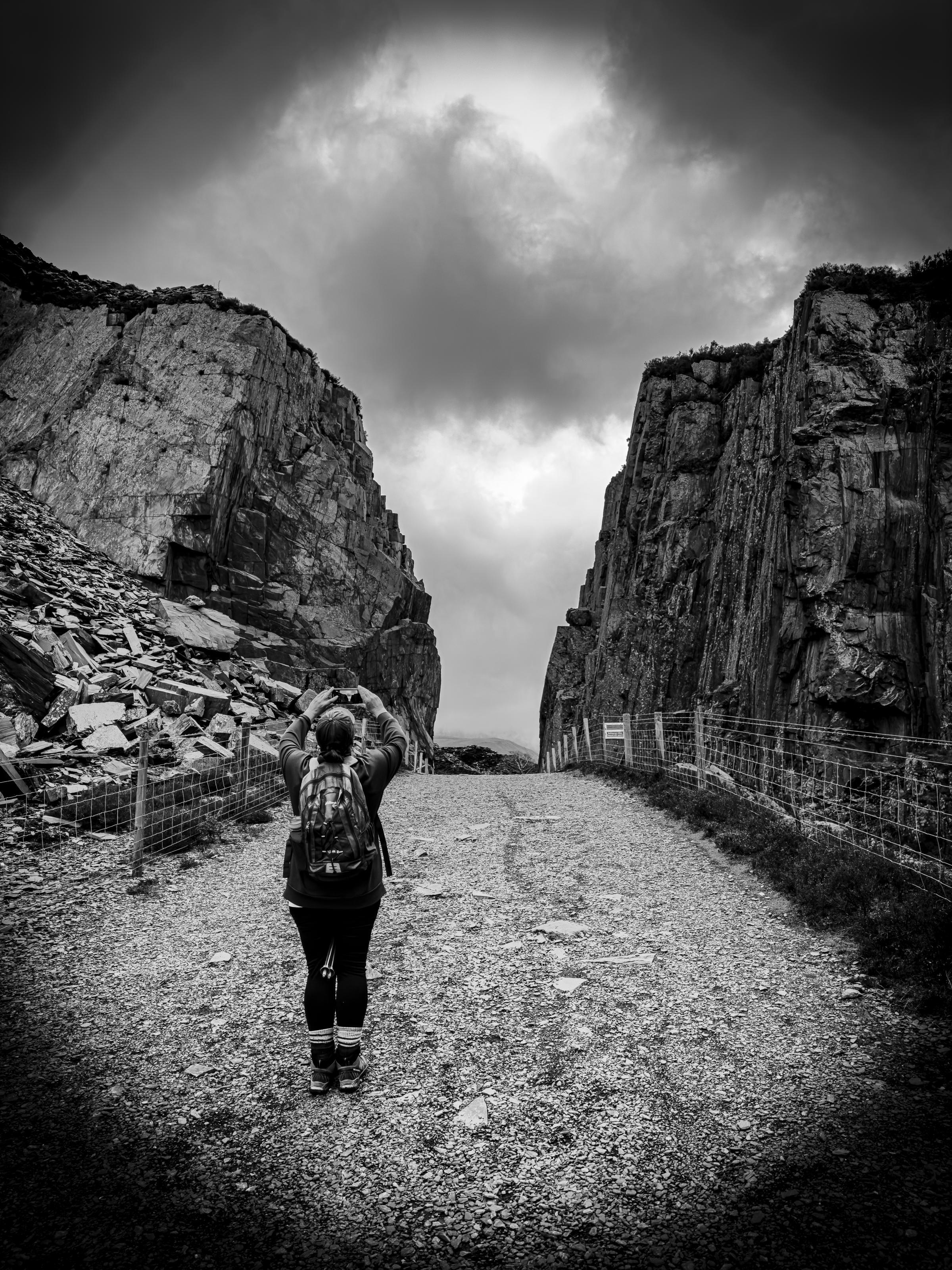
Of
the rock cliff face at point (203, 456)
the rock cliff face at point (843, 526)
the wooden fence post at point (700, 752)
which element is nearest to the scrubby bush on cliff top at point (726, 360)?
the rock cliff face at point (843, 526)

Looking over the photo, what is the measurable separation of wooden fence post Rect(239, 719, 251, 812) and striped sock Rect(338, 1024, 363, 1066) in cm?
853

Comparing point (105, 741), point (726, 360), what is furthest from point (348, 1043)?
point (726, 360)

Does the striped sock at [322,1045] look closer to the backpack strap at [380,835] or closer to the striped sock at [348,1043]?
the striped sock at [348,1043]

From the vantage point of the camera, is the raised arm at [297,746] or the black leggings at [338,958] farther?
the raised arm at [297,746]

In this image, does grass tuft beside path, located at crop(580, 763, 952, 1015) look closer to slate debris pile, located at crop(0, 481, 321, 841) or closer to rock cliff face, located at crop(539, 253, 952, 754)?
slate debris pile, located at crop(0, 481, 321, 841)

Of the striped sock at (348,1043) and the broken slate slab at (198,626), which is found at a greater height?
the broken slate slab at (198,626)

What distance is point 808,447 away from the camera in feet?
87.1

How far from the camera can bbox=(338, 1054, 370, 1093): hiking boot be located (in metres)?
3.92

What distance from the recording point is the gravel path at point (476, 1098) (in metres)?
2.81

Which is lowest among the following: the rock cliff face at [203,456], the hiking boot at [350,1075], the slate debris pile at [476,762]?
the slate debris pile at [476,762]

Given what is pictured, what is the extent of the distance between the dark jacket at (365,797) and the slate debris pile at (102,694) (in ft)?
18.1

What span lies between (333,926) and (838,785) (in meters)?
5.99

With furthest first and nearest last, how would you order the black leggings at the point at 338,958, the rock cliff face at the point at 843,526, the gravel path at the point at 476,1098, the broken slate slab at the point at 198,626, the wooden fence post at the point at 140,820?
the broken slate slab at the point at 198,626 → the rock cliff face at the point at 843,526 → the wooden fence post at the point at 140,820 → the black leggings at the point at 338,958 → the gravel path at the point at 476,1098

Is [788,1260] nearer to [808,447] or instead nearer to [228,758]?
[228,758]
